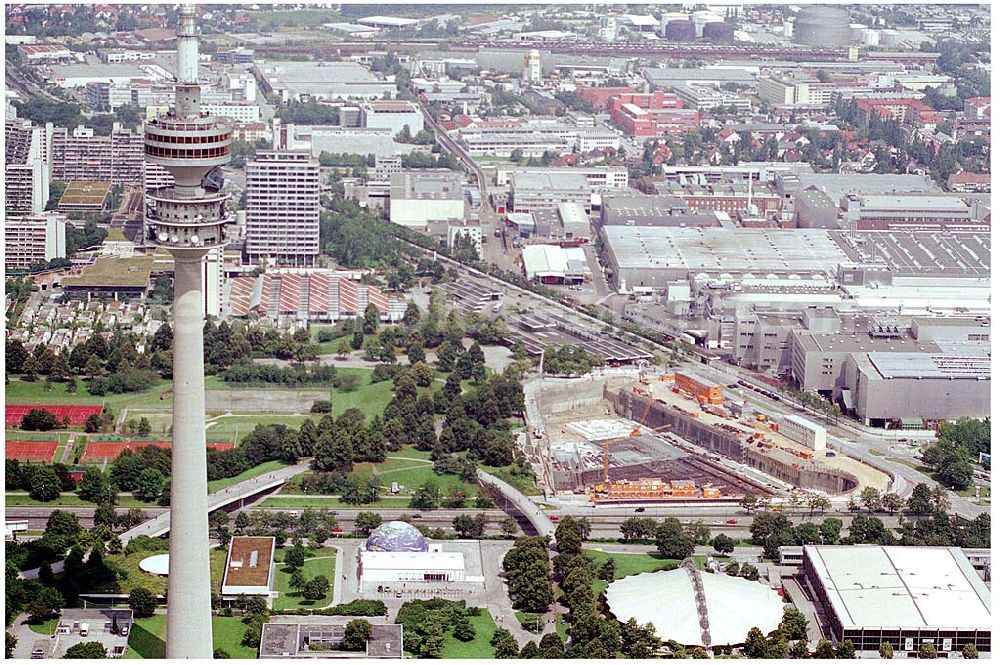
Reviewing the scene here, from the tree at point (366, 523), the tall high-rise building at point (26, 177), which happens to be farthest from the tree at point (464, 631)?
the tall high-rise building at point (26, 177)

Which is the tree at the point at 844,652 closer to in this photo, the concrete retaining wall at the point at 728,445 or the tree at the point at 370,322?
the concrete retaining wall at the point at 728,445

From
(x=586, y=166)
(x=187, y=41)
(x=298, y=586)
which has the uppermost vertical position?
(x=187, y=41)

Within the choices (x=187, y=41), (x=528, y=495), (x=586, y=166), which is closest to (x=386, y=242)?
(x=586, y=166)

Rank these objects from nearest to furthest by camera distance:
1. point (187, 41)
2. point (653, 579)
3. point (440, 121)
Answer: point (187, 41), point (653, 579), point (440, 121)

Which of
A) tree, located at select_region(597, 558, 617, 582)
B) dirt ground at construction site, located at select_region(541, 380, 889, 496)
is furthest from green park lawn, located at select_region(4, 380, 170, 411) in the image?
tree, located at select_region(597, 558, 617, 582)

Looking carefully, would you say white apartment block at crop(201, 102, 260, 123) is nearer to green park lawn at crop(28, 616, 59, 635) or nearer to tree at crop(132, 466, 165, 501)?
tree at crop(132, 466, 165, 501)

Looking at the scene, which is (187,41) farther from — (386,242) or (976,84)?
(976,84)
